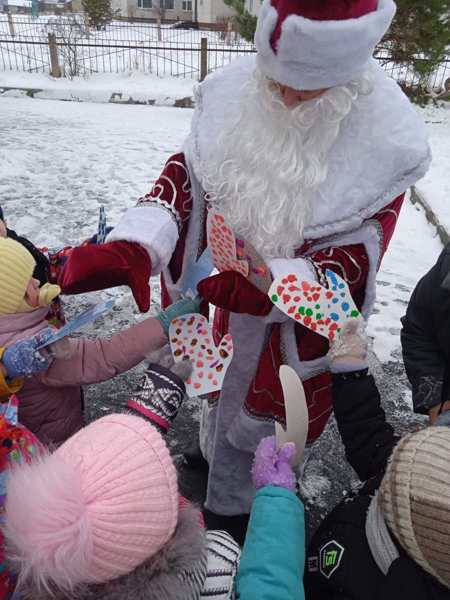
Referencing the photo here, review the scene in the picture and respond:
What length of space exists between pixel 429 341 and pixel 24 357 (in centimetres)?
129

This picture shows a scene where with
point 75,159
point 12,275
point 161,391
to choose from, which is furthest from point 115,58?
point 161,391

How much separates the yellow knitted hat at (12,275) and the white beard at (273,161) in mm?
570

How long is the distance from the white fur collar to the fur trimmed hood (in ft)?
2.48

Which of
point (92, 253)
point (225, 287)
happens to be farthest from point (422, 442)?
point (92, 253)

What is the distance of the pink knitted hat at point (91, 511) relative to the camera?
0.79 metres

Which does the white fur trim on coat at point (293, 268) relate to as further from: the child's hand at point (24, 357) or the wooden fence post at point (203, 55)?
the wooden fence post at point (203, 55)

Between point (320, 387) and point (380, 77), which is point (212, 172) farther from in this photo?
point (320, 387)

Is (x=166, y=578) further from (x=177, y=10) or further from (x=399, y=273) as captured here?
(x=177, y=10)

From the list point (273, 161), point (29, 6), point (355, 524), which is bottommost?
point (355, 524)

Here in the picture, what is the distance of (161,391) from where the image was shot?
3.91 ft

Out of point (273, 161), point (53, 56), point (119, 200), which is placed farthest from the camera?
point (53, 56)

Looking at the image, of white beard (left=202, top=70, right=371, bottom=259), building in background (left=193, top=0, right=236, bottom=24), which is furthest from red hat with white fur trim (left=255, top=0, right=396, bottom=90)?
building in background (left=193, top=0, right=236, bottom=24)

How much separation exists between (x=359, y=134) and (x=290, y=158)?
0.18m

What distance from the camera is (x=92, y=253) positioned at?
1.20 meters
